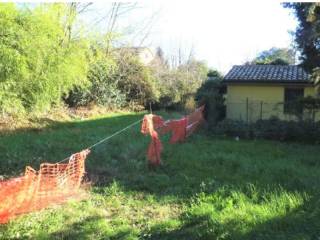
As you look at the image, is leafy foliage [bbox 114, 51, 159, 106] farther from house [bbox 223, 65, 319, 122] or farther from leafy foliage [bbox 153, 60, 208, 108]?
house [bbox 223, 65, 319, 122]

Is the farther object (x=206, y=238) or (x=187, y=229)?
(x=187, y=229)

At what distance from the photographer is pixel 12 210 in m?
5.80

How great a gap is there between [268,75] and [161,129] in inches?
390

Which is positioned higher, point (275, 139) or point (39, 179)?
point (39, 179)

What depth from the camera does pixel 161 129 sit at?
12.9 meters

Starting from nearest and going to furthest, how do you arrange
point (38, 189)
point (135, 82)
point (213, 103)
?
1. point (38, 189)
2. point (213, 103)
3. point (135, 82)

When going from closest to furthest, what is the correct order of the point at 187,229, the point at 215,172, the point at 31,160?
the point at 187,229, the point at 215,172, the point at 31,160

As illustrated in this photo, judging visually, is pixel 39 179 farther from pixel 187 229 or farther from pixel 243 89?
pixel 243 89

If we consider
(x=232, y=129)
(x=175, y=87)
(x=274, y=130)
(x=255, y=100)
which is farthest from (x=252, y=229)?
(x=175, y=87)

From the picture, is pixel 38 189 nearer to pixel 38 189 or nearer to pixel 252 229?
pixel 38 189

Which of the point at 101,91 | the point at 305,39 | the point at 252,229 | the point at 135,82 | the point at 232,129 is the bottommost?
the point at 232,129

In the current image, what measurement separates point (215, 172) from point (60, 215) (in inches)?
150

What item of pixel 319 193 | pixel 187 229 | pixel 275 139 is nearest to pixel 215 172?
pixel 319 193

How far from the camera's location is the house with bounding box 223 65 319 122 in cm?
1944
